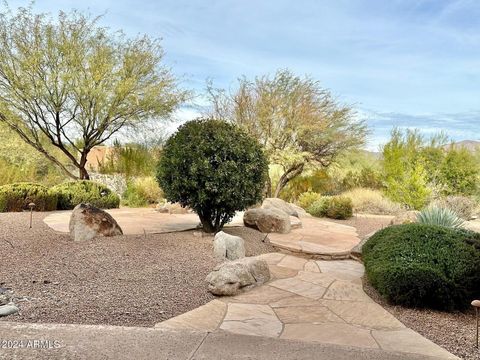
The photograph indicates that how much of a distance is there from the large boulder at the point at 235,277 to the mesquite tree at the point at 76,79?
988cm

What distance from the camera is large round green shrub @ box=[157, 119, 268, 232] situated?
5836mm

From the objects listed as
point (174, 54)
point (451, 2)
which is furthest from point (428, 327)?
point (174, 54)

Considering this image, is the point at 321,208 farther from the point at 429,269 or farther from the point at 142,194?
the point at 429,269

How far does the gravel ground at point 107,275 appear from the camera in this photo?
3.24 metres

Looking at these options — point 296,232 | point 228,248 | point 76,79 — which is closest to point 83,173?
point 76,79

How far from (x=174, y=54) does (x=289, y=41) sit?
7.53 m

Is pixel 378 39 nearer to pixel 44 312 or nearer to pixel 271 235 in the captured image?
pixel 271 235

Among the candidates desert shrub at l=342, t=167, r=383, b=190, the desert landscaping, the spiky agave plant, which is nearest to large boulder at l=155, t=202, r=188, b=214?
the desert landscaping

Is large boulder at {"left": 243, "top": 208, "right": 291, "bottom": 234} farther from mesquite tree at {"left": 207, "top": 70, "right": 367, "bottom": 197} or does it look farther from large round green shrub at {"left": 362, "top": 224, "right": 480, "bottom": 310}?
mesquite tree at {"left": 207, "top": 70, "right": 367, "bottom": 197}

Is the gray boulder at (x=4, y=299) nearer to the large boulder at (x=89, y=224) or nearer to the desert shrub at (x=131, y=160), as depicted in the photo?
the large boulder at (x=89, y=224)

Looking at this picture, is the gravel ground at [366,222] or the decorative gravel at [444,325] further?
the gravel ground at [366,222]

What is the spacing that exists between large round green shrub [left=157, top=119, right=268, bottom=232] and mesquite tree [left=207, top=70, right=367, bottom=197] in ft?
32.0
